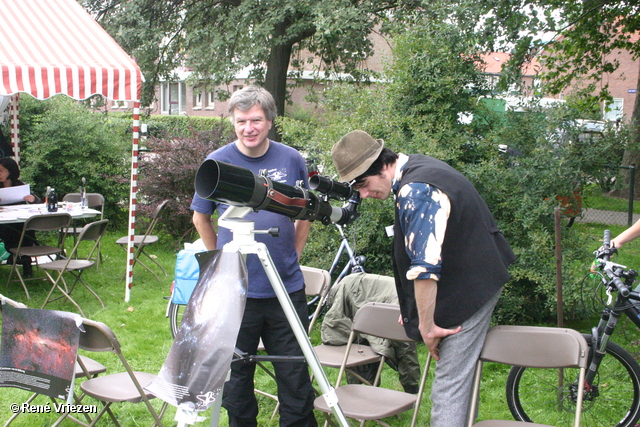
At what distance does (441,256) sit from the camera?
7.00ft

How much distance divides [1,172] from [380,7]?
6673 mm

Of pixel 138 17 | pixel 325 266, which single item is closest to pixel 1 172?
pixel 325 266

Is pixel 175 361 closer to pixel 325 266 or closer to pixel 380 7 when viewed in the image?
pixel 325 266

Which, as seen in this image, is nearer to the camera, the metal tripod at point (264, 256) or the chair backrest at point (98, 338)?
the metal tripod at point (264, 256)

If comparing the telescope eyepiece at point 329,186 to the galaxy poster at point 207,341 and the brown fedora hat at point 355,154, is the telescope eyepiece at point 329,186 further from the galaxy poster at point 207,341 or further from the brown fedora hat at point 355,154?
the galaxy poster at point 207,341

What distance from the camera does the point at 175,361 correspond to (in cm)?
177

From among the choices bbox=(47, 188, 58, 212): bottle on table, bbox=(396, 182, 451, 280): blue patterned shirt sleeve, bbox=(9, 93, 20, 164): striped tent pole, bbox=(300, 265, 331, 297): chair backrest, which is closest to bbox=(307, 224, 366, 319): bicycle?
bbox=(300, 265, 331, 297): chair backrest

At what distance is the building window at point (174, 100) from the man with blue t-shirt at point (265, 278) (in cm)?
3201

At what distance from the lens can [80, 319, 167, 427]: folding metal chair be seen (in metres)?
2.61

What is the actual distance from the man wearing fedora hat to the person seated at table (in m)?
5.29

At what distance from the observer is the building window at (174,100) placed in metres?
33.8

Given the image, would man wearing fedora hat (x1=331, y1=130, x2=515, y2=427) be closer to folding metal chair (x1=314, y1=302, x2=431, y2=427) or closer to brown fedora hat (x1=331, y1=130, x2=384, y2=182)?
brown fedora hat (x1=331, y1=130, x2=384, y2=182)

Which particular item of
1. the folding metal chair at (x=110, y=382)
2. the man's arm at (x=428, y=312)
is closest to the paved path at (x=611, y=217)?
the man's arm at (x=428, y=312)

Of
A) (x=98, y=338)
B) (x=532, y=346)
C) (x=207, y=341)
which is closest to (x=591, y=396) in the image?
(x=532, y=346)
